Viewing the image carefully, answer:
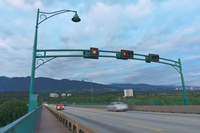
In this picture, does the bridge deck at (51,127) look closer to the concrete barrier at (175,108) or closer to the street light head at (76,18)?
the street light head at (76,18)

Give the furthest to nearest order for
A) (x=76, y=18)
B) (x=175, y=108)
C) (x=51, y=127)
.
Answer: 1. (x=175, y=108)
2. (x=76, y=18)
3. (x=51, y=127)

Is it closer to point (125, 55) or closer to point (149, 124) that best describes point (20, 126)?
point (149, 124)

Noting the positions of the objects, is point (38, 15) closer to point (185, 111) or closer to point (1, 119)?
point (185, 111)

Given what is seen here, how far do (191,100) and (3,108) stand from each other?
305 feet

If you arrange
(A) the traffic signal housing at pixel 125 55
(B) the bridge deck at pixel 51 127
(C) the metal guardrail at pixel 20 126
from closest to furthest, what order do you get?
1. (C) the metal guardrail at pixel 20 126
2. (B) the bridge deck at pixel 51 127
3. (A) the traffic signal housing at pixel 125 55

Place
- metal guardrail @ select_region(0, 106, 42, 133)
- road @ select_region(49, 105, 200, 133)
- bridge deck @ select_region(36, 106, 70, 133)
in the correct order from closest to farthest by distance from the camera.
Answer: metal guardrail @ select_region(0, 106, 42, 133), road @ select_region(49, 105, 200, 133), bridge deck @ select_region(36, 106, 70, 133)

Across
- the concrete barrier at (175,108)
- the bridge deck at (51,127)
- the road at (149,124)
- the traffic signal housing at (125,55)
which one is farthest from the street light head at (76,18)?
the concrete barrier at (175,108)

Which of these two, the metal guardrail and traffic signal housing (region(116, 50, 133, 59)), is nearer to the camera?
the metal guardrail

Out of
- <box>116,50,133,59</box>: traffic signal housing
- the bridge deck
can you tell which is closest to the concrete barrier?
<box>116,50,133,59</box>: traffic signal housing

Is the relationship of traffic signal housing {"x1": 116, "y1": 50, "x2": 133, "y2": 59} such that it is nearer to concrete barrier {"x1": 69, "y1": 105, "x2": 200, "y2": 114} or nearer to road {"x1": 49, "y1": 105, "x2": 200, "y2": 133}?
concrete barrier {"x1": 69, "y1": 105, "x2": 200, "y2": 114}

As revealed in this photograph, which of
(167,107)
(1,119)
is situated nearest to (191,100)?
(167,107)

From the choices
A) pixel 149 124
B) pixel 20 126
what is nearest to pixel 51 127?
pixel 149 124

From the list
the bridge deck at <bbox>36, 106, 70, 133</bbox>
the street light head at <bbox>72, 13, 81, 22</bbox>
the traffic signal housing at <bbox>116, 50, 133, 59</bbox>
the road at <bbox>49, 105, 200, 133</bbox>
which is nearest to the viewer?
the road at <bbox>49, 105, 200, 133</bbox>

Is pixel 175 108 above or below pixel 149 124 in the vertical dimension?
above
